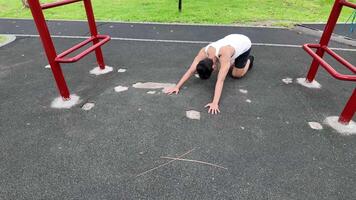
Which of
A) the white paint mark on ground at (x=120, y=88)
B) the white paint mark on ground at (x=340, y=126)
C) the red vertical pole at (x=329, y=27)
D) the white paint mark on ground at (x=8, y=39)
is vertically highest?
the red vertical pole at (x=329, y=27)

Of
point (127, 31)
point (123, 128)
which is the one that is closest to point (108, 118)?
point (123, 128)

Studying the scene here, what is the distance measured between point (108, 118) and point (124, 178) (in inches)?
33.4

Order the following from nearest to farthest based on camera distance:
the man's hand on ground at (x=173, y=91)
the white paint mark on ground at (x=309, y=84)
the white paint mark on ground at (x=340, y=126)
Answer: the white paint mark on ground at (x=340, y=126), the man's hand on ground at (x=173, y=91), the white paint mark on ground at (x=309, y=84)

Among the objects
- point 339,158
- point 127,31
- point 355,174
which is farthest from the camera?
point 127,31

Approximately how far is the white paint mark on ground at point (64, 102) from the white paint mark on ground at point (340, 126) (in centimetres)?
271

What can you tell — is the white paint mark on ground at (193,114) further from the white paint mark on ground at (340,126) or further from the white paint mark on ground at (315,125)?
the white paint mark on ground at (340,126)

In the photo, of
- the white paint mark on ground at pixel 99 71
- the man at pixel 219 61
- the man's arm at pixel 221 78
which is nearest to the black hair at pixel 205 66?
the man at pixel 219 61

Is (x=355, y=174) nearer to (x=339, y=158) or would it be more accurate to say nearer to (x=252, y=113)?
(x=339, y=158)

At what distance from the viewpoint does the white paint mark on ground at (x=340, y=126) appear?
93.1 inches

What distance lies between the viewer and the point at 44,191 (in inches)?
71.5

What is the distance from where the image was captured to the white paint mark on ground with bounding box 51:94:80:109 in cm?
278

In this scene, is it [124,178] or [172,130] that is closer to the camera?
[124,178]

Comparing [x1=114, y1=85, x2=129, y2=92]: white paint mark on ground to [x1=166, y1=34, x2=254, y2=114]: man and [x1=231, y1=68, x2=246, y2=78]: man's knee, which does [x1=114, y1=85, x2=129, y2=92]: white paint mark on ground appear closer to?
[x1=166, y1=34, x2=254, y2=114]: man

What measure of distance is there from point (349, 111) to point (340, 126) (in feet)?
0.58
